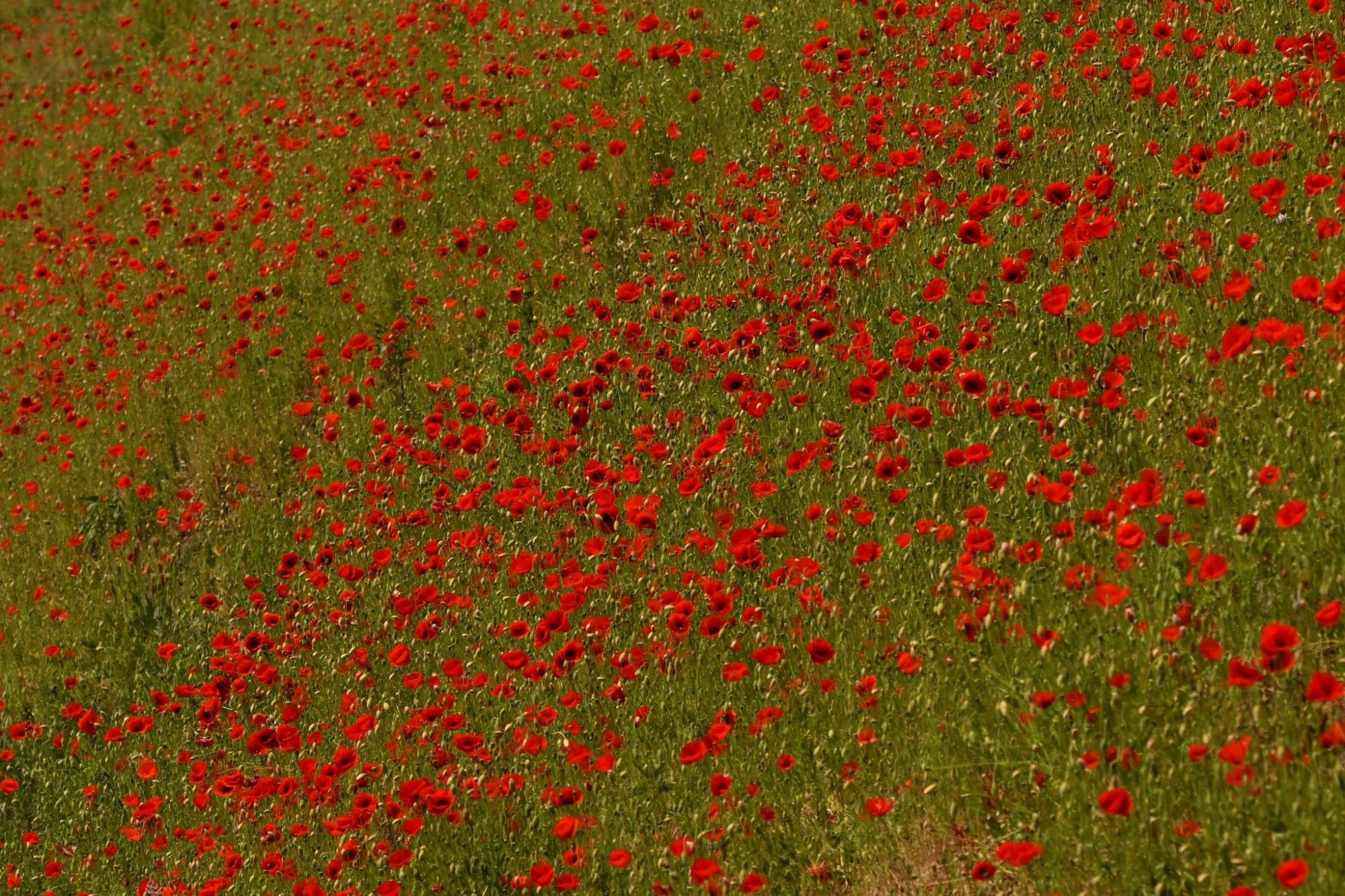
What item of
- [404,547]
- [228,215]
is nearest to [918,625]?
[404,547]

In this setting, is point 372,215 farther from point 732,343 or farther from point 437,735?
point 437,735

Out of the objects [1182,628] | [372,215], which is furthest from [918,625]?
[372,215]

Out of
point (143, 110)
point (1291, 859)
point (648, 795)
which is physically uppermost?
point (1291, 859)

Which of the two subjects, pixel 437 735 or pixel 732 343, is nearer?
pixel 437 735

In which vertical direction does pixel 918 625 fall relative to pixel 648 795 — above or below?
above

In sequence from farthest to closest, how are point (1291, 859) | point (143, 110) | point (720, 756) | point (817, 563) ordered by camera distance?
point (143, 110), point (817, 563), point (720, 756), point (1291, 859)

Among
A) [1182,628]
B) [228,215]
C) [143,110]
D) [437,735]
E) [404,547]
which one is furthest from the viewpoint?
[143,110]
